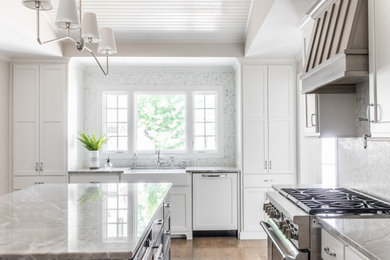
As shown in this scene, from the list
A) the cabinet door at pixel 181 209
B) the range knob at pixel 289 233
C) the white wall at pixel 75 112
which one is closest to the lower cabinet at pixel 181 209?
the cabinet door at pixel 181 209

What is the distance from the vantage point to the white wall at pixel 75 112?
455 cm

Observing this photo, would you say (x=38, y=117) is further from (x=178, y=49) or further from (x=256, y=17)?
(x=256, y=17)

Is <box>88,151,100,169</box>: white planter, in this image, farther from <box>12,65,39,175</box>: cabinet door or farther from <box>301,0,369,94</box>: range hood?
<box>301,0,369,94</box>: range hood

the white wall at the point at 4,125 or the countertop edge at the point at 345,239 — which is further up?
the white wall at the point at 4,125

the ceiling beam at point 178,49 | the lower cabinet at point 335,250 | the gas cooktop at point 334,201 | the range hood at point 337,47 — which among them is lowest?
the lower cabinet at point 335,250

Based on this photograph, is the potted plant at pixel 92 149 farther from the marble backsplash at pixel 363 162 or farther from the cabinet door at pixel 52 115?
the marble backsplash at pixel 363 162

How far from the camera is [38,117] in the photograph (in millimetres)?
4484

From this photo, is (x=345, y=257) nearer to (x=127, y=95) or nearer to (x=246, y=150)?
(x=246, y=150)

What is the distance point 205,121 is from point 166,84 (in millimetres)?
822

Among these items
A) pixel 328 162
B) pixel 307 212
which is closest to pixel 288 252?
pixel 307 212

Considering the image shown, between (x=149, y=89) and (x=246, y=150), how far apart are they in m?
1.78

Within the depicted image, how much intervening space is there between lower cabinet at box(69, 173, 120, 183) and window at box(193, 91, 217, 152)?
1.34 metres

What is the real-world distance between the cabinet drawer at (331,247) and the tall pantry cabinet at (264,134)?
263 cm

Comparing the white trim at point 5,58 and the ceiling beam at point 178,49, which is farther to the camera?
the ceiling beam at point 178,49
